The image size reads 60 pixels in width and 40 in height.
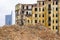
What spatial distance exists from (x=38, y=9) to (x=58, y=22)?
23.3 ft

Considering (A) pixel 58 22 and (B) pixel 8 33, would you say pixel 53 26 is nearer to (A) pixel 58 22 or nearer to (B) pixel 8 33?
(A) pixel 58 22

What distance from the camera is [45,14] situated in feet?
207

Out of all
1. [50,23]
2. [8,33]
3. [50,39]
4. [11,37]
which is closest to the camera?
[11,37]

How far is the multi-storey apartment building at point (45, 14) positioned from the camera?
203ft

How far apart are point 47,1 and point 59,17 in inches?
223

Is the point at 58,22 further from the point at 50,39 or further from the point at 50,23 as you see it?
the point at 50,39

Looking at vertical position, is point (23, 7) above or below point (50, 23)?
above

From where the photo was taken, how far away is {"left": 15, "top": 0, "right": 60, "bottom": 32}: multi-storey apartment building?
6175 centimetres

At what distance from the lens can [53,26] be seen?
61719 millimetres

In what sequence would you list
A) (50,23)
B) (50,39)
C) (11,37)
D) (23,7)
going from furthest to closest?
1. (23,7)
2. (50,23)
3. (50,39)
4. (11,37)

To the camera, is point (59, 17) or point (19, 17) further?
point (19, 17)

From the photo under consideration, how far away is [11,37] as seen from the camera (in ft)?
53.4

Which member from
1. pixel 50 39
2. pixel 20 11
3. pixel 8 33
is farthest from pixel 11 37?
pixel 20 11

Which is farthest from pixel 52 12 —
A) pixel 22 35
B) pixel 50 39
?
pixel 22 35
